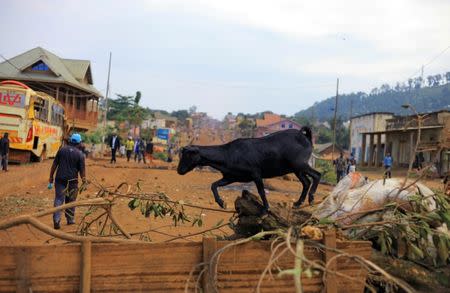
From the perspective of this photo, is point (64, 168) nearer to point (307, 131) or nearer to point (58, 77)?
point (307, 131)

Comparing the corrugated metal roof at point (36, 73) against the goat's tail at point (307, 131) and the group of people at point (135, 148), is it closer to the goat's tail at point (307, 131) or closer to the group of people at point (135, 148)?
the group of people at point (135, 148)

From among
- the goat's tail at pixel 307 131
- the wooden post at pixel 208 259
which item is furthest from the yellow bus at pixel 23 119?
the wooden post at pixel 208 259

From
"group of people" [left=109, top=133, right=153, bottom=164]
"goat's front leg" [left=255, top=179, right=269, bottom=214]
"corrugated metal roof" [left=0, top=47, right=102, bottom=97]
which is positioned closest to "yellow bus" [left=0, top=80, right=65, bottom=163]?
"group of people" [left=109, top=133, right=153, bottom=164]

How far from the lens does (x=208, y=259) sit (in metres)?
3.03

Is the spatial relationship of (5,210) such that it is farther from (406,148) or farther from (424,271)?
(406,148)

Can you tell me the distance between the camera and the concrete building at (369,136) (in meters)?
46.8

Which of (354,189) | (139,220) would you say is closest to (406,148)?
(139,220)

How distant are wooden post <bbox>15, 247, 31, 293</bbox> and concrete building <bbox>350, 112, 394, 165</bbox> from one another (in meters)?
42.3

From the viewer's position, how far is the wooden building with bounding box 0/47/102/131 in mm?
37031

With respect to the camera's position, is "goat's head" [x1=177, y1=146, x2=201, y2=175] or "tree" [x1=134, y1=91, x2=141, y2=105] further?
"tree" [x1=134, y1=91, x2=141, y2=105]

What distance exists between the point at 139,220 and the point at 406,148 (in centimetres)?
3455

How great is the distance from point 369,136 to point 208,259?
54.4 metres

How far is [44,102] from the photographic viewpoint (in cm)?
2234

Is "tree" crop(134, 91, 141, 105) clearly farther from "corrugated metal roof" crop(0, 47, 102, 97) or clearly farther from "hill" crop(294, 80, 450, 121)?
"hill" crop(294, 80, 450, 121)
